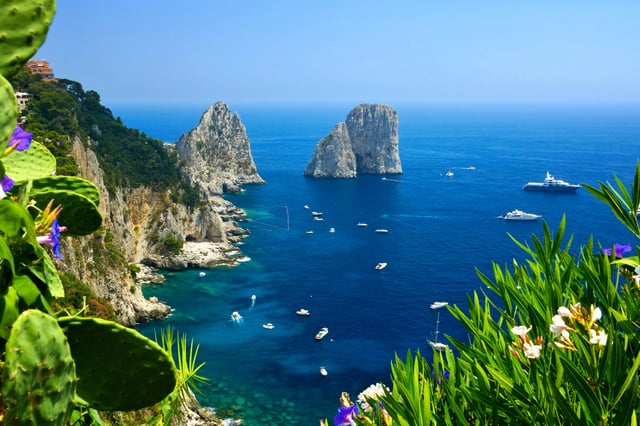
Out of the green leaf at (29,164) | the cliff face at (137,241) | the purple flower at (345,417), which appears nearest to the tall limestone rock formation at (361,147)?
the cliff face at (137,241)

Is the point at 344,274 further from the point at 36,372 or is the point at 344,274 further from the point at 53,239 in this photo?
the point at 36,372

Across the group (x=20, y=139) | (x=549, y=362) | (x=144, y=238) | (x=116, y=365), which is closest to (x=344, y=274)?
(x=144, y=238)

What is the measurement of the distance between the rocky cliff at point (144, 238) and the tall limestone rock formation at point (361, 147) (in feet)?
63.7

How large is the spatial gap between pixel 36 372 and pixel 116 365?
495 mm

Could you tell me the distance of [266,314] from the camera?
4012cm

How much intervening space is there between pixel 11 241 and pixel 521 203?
77603 millimetres

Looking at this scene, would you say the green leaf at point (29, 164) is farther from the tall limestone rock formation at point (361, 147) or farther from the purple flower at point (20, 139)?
the tall limestone rock formation at point (361, 147)

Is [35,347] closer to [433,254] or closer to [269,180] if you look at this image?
[433,254]

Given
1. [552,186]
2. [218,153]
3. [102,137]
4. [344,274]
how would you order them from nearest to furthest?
[344,274] → [102,137] → [552,186] → [218,153]

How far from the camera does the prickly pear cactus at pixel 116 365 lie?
164 cm

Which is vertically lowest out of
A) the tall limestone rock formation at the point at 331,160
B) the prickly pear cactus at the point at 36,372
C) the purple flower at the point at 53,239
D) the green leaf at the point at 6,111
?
the tall limestone rock formation at the point at 331,160

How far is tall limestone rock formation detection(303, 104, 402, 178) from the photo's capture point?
319 feet

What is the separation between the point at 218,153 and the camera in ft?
290

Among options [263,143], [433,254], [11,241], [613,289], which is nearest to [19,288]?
[11,241]
